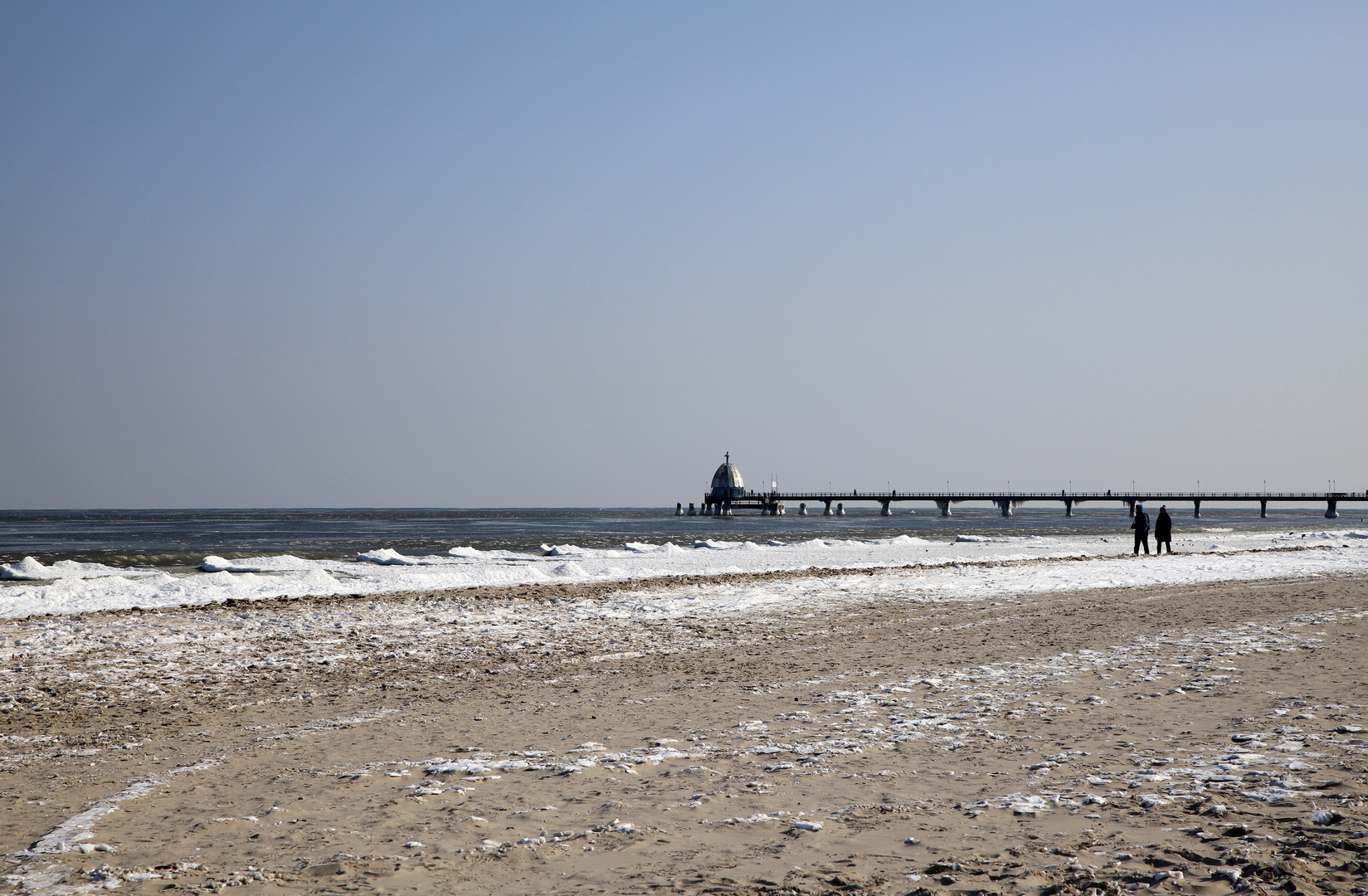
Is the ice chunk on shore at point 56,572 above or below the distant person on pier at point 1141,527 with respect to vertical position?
below

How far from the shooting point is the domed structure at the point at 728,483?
461 ft

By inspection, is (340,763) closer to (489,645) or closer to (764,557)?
(489,645)

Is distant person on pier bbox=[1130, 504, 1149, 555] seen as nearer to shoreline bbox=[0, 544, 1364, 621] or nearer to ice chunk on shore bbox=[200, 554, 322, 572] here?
shoreline bbox=[0, 544, 1364, 621]

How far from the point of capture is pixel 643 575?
2230cm

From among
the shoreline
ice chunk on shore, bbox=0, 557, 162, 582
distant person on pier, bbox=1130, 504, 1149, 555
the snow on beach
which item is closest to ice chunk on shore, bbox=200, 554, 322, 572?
the snow on beach

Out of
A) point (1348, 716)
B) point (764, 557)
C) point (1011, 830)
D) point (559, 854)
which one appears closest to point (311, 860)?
point (559, 854)

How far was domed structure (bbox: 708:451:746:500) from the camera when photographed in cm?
14062

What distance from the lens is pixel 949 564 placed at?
78.4ft

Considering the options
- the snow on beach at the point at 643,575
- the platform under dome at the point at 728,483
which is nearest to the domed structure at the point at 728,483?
the platform under dome at the point at 728,483

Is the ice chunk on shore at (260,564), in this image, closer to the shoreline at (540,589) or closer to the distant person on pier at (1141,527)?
the shoreline at (540,589)

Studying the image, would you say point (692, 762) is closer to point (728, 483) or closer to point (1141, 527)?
point (1141, 527)

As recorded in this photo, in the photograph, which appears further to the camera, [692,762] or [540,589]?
[540,589]

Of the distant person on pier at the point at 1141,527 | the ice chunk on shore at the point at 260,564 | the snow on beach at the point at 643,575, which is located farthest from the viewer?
the distant person on pier at the point at 1141,527

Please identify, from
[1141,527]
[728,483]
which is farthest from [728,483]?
[1141,527]
